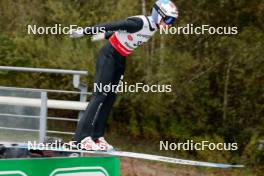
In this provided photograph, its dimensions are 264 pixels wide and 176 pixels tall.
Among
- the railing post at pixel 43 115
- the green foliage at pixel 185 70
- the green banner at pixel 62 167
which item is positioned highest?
the green foliage at pixel 185 70

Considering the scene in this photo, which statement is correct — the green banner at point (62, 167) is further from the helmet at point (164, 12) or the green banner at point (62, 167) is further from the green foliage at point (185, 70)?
the green foliage at point (185, 70)

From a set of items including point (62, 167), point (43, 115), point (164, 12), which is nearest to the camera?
point (62, 167)

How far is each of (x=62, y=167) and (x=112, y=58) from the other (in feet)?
3.51

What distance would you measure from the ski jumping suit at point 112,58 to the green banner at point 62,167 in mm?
379

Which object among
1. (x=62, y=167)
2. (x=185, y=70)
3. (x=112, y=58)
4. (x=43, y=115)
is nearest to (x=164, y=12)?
(x=112, y=58)

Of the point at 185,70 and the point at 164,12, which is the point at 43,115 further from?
the point at 185,70

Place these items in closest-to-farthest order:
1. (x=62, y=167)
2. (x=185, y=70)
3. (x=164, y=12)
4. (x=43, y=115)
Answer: (x=62, y=167)
(x=164, y=12)
(x=43, y=115)
(x=185, y=70)

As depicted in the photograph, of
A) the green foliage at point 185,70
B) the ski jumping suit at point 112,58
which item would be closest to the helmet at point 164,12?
the ski jumping suit at point 112,58

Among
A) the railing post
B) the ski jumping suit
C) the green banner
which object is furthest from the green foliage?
the green banner

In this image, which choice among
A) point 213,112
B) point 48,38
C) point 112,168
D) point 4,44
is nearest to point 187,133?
point 213,112

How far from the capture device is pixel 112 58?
5266 mm

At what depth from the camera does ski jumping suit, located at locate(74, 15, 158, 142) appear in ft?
17.0

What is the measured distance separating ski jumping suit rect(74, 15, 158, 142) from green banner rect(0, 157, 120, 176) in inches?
14.9

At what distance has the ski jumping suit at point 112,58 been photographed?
520 centimetres
